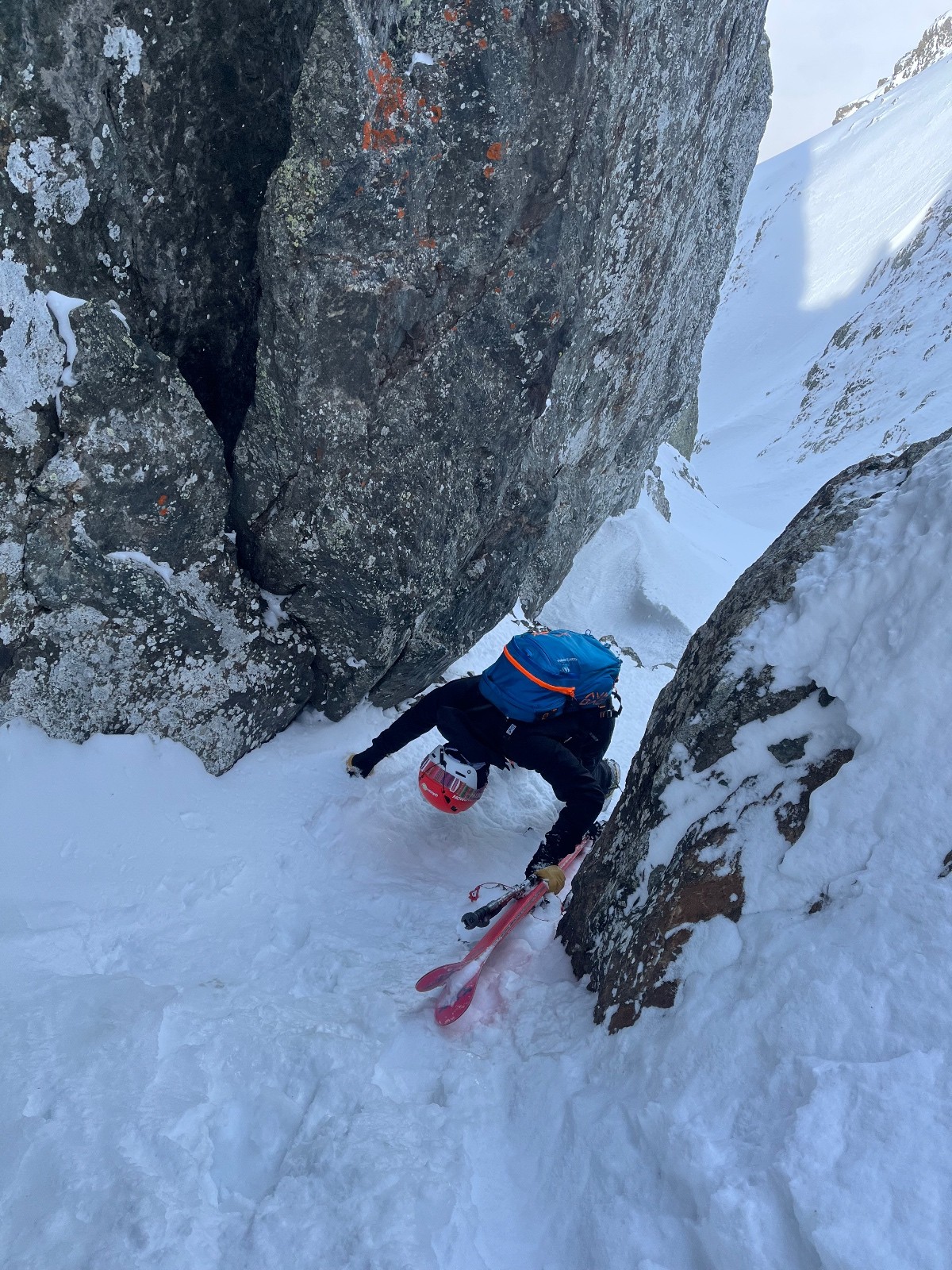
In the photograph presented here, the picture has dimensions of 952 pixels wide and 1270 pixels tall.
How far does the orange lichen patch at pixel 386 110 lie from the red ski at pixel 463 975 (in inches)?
182

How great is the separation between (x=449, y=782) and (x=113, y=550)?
2607mm

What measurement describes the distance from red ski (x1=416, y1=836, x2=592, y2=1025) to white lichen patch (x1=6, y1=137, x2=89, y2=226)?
4506 mm

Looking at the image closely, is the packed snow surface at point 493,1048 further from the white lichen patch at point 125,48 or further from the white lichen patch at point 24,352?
the white lichen patch at point 125,48

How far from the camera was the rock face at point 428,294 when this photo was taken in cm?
487

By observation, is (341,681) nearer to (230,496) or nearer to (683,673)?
(230,496)

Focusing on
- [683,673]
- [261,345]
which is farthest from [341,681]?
[683,673]

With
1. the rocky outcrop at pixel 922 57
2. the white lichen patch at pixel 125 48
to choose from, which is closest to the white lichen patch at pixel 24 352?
the white lichen patch at pixel 125 48

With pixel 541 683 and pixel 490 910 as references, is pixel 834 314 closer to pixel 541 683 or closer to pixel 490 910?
pixel 541 683

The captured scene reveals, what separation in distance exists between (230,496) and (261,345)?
1050 millimetres

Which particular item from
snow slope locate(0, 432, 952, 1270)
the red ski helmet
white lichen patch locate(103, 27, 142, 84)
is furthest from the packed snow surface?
white lichen patch locate(103, 27, 142, 84)

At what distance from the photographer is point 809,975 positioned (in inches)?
102

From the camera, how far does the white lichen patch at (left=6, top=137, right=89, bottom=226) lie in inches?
163

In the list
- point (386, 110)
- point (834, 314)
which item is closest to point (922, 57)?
point (834, 314)

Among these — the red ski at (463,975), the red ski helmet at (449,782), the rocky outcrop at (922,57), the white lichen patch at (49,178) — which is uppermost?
the rocky outcrop at (922,57)
